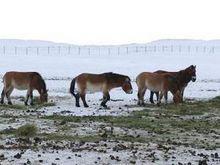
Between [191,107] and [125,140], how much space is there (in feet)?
29.8

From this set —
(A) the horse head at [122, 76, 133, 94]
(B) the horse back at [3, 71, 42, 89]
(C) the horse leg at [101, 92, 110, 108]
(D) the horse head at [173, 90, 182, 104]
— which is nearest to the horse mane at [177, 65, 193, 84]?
(D) the horse head at [173, 90, 182, 104]

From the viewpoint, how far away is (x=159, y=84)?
2484 centimetres

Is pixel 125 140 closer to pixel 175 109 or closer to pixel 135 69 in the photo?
pixel 175 109

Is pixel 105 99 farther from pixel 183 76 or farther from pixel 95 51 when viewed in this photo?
pixel 95 51

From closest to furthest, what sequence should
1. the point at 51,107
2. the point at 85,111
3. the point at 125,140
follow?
1. the point at 125,140
2. the point at 85,111
3. the point at 51,107

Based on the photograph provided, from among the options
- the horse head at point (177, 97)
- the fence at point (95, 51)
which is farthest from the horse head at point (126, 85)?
the fence at point (95, 51)

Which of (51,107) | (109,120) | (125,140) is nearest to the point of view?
(125,140)

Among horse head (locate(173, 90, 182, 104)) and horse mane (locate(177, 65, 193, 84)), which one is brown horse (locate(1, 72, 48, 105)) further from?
horse mane (locate(177, 65, 193, 84))

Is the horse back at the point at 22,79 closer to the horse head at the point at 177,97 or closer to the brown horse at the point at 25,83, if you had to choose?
the brown horse at the point at 25,83

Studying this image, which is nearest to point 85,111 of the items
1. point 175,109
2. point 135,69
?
point 175,109

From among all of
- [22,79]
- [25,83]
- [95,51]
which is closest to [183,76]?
[25,83]

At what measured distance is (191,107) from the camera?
23.0 meters

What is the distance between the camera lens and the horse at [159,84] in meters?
24.8

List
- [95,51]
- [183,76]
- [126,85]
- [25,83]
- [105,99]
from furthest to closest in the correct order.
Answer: [95,51], [183,76], [126,85], [25,83], [105,99]
